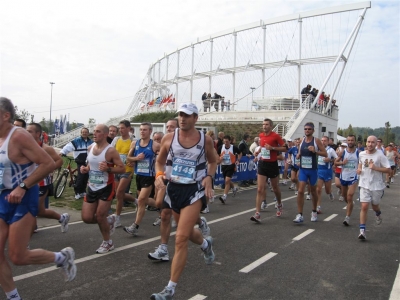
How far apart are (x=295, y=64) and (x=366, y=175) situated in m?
37.6

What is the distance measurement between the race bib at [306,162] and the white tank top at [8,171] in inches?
248

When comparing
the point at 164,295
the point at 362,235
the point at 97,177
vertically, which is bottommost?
the point at 362,235

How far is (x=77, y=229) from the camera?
281 inches

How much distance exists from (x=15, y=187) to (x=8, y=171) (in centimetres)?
17

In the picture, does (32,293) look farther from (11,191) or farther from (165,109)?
(165,109)

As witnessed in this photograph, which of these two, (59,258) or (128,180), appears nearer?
(59,258)

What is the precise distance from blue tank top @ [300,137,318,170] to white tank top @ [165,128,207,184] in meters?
4.59

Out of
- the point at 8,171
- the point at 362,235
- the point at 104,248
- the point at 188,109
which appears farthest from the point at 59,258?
the point at 362,235

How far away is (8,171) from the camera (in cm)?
361

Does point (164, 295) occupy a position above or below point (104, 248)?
above

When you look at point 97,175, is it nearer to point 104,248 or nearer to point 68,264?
point 104,248

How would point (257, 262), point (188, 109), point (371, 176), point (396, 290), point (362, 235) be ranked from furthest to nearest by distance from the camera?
point (371, 176), point (362, 235), point (257, 262), point (396, 290), point (188, 109)

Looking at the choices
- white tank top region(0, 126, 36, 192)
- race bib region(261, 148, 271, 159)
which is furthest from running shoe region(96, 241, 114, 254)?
race bib region(261, 148, 271, 159)

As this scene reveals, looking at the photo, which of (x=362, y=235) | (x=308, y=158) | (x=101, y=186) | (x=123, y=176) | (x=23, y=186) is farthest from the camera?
(x=308, y=158)
